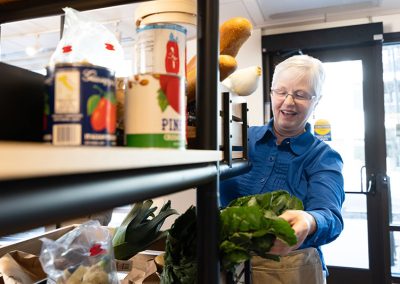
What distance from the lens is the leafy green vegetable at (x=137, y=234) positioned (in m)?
0.92

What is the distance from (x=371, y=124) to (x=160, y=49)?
2.99 meters

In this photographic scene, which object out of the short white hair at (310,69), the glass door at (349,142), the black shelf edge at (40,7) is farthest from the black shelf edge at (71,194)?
the glass door at (349,142)

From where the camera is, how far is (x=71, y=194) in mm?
248

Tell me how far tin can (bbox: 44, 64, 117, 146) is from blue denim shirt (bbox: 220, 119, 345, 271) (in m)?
0.80

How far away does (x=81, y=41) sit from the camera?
507mm

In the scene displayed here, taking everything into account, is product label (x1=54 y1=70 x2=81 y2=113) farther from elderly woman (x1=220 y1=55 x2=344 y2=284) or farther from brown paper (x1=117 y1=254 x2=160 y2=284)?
elderly woman (x1=220 y1=55 x2=344 y2=284)

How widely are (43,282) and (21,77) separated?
558 mm

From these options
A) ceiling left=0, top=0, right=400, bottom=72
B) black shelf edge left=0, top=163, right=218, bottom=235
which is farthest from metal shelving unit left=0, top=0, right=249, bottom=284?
ceiling left=0, top=0, right=400, bottom=72

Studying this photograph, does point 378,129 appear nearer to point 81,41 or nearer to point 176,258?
point 176,258

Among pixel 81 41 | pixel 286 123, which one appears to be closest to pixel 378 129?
pixel 286 123

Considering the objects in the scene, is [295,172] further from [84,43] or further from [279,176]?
[84,43]

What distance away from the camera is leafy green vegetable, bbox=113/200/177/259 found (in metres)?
0.92

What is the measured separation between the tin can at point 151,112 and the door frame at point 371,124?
301 cm

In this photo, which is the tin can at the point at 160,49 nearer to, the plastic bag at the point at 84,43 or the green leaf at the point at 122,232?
the plastic bag at the point at 84,43
